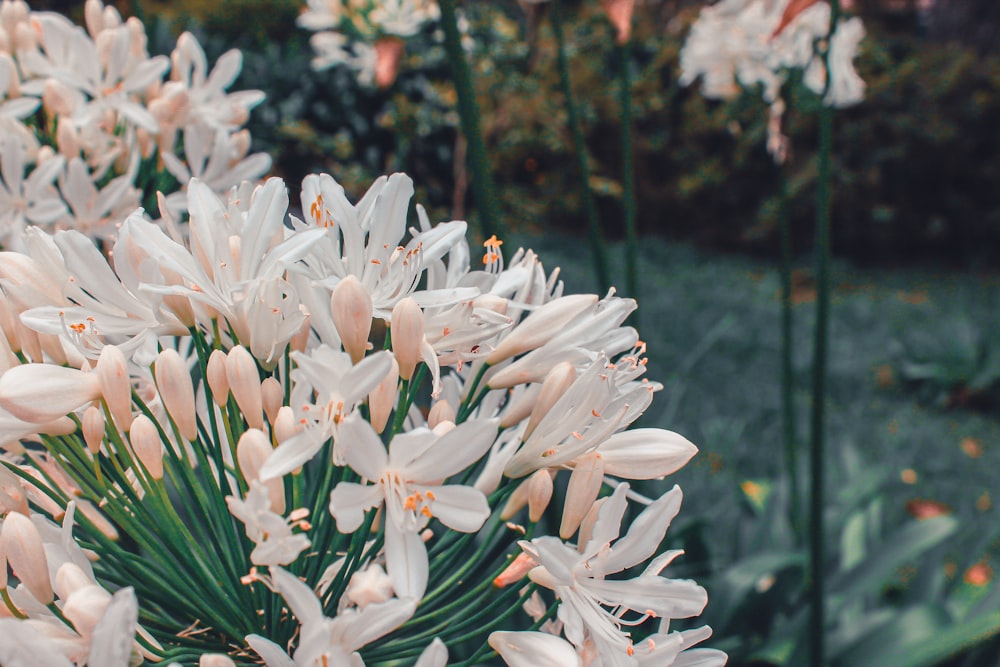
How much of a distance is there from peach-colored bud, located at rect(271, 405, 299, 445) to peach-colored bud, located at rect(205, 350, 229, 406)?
2.0 inches

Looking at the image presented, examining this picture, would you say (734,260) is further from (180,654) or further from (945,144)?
(180,654)

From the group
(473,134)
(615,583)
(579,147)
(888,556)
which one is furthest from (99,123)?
(888,556)

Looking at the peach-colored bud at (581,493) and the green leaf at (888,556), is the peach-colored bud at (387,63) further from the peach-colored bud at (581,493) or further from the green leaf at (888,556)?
the green leaf at (888,556)

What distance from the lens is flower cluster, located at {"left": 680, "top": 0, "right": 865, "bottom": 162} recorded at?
6.37 ft

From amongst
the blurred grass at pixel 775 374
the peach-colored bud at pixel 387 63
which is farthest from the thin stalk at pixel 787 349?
the peach-colored bud at pixel 387 63

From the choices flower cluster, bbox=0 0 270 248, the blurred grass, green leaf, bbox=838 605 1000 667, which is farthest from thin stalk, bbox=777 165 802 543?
flower cluster, bbox=0 0 270 248

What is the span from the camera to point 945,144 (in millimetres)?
5996

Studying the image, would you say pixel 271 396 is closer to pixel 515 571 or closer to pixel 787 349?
A: pixel 515 571

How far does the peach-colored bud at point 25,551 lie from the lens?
54 cm

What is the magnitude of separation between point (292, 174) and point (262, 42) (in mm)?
1351

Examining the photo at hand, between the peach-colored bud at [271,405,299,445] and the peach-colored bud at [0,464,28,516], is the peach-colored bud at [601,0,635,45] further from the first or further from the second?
the peach-colored bud at [0,464,28,516]

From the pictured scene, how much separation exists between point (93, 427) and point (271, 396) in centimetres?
14

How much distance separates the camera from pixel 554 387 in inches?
25.4

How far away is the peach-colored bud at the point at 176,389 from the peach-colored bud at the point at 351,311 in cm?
12
